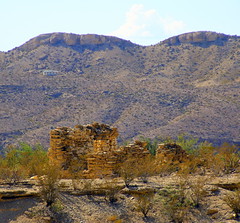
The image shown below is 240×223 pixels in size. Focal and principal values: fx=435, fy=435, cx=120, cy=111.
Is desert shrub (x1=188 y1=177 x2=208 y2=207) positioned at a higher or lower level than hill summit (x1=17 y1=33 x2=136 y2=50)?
lower

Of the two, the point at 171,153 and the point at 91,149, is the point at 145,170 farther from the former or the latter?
the point at 91,149

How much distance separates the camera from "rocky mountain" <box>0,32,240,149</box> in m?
48.3

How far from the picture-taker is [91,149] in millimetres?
15930

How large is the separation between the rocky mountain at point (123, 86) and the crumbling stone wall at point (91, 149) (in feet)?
89.5

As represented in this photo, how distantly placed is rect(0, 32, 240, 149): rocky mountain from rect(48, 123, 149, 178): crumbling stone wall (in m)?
27.3

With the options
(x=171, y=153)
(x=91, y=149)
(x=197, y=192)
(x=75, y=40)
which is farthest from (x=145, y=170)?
(x=75, y=40)

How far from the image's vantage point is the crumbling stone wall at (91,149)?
14.1 m

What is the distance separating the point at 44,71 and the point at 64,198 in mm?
62451

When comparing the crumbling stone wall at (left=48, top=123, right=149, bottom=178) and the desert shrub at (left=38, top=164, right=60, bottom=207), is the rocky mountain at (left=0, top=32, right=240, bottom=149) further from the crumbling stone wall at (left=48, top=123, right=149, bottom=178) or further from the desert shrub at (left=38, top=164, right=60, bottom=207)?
the desert shrub at (left=38, top=164, right=60, bottom=207)

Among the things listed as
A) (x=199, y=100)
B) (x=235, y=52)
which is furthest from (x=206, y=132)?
(x=235, y=52)

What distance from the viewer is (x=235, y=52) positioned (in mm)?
70312

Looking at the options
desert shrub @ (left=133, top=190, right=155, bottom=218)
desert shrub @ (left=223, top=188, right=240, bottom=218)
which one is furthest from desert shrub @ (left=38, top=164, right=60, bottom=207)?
desert shrub @ (left=223, top=188, right=240, bottom=218)

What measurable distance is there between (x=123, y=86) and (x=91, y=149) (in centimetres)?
4802

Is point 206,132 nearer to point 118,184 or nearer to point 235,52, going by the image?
point 235,52
